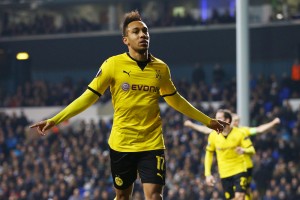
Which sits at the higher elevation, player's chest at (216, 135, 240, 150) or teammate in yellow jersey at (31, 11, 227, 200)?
teammate in yellow jersey at (31, 11, 227, 200)

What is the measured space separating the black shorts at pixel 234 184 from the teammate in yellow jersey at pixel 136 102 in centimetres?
656

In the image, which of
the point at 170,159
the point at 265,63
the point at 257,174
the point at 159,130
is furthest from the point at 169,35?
the point at 159,130

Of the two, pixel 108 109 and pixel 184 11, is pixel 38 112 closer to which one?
pixel 108 109

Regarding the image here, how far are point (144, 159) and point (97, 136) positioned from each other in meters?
21.7

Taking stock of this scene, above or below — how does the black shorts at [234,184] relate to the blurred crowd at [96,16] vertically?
below

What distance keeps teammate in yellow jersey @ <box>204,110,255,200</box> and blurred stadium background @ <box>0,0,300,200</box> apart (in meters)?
6.68

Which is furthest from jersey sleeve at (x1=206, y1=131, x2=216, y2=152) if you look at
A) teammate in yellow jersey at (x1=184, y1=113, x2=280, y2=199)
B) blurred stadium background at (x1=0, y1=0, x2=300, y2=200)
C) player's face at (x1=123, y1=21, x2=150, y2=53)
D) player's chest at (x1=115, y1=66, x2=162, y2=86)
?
blurred stadium background at (x1=0, y1=0, x2=300, y2=200)

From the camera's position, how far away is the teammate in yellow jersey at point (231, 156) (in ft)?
52.0

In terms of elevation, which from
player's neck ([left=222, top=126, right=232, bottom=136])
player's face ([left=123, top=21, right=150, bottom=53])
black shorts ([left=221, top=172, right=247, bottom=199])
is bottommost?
black shorts ([left=221, top=172, right=247, bottom=199])

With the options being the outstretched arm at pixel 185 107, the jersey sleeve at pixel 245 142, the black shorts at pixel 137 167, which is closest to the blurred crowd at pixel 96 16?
the jersey sleeve at pixel 245 142

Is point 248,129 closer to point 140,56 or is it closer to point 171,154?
point 140,56

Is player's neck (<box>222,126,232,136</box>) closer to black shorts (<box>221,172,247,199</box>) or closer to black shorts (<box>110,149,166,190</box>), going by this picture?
black shorts (<box>221,172,247,199</box>)

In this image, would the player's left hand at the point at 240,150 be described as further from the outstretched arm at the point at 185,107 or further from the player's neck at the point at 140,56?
the player's neck at the point at 140,56

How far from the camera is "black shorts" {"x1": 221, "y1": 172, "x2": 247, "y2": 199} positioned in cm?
1614
